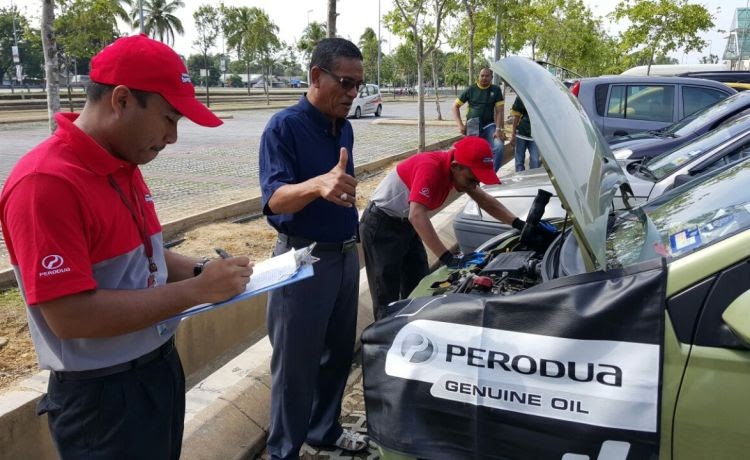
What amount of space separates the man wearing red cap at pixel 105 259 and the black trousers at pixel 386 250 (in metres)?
2.12

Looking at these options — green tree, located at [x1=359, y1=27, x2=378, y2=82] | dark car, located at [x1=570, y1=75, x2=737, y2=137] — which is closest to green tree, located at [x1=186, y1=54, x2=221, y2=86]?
green tree, located at [x1=359, y1=27, x2=378, y2=82]

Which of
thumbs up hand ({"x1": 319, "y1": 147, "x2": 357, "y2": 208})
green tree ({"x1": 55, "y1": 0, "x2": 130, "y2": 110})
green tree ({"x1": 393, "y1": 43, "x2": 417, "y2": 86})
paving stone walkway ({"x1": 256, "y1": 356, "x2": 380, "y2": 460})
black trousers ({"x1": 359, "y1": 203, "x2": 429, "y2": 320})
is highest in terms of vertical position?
green tree ({"x1": 393, "y1": 43, "x2": 417, "y2": 86})

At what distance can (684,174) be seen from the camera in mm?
4570

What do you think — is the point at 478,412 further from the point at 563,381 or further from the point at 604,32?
the point at 604,32

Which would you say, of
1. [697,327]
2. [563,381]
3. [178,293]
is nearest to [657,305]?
[697,327]

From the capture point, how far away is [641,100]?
8594 mm

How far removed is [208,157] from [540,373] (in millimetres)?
12426

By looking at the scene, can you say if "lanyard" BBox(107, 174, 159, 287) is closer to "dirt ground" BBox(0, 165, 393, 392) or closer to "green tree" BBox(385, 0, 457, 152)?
"dirt ground" BBox(0, 165, 393, 392)

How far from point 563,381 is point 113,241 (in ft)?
4.07

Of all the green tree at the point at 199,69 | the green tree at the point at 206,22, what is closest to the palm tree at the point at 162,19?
the green tree at the point at 206,22

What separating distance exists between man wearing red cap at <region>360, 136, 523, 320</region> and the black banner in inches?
56.9

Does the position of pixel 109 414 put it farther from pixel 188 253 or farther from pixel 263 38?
pixel 263 38

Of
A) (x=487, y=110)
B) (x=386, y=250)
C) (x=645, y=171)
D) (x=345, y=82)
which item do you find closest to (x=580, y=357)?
(x=345, y=82)

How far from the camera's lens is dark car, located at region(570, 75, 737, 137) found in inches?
332
